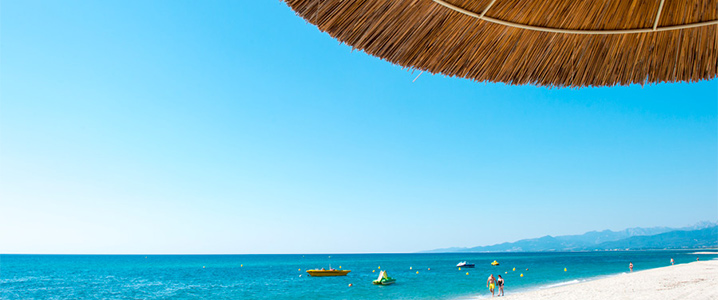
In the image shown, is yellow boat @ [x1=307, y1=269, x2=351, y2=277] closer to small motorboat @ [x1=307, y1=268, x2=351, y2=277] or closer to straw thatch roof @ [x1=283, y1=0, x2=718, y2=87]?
small motorboat @ [x1=307, y1=268, x2=351, y2=277]

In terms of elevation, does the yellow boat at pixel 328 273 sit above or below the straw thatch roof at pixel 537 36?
below

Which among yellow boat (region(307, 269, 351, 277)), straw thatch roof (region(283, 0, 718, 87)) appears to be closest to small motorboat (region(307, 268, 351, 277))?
yellow boat (region(307, 269, 351, 277))

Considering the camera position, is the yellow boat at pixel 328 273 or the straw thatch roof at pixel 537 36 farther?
the yellow boat at pixel 328 273

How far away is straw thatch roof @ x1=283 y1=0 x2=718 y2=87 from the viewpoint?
1.81m

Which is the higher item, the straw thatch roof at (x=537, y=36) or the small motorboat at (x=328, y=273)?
the straw thatch roof at (x=537, y=36)

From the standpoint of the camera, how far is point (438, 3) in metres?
1.77

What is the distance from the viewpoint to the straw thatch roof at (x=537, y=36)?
181cm

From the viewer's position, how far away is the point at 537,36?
1962 millimetres

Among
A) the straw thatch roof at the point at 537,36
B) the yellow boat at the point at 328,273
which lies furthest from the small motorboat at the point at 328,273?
the straw thatch roof at the point at 537,36

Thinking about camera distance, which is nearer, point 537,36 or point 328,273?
point 537,36

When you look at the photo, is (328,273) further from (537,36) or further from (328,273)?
(537,36)

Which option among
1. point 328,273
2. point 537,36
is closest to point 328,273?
point 328,273

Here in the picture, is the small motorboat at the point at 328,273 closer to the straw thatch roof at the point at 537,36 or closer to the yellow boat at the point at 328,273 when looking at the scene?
the yellow boat at the point at 328,273

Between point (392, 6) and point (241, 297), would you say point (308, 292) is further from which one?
point (392, 6)
